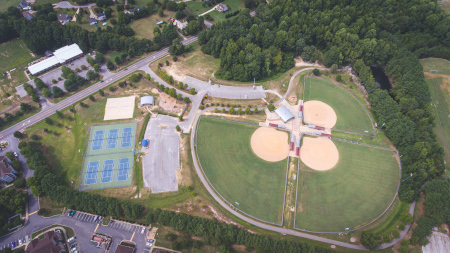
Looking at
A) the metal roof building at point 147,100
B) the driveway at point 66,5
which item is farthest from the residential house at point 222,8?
the driveway at point 66,5

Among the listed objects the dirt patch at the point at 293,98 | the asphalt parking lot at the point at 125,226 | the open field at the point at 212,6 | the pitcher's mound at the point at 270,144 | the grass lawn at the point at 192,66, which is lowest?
the asphalt parking lot at the point at 125,226

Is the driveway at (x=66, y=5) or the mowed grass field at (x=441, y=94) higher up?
the driveway at (x=66, y=5)

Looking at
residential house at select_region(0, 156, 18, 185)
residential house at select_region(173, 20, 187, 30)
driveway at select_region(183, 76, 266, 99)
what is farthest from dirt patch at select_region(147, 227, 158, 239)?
residential house at select_region(173, 20, 187, 30)

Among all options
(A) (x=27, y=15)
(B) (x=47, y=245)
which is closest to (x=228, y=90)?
(B) (x=47, y=245)

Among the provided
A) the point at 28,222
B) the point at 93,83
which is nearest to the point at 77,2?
the point at 93,83

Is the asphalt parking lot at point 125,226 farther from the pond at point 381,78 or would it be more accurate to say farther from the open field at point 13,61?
the pond at point 381,78

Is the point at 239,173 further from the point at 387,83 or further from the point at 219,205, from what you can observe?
the point at 387,83
